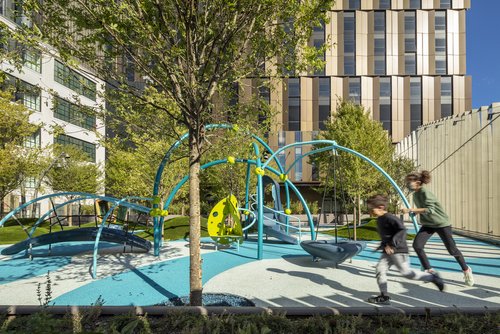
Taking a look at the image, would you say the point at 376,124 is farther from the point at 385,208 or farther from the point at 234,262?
the point at 385,208

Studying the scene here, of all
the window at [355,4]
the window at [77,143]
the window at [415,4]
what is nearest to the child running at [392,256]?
the window at [77,143]

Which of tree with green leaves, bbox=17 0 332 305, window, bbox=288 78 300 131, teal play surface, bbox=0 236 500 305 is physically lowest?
teal play surface, bbox=0 236 500 305

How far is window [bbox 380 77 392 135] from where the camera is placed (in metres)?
38.4

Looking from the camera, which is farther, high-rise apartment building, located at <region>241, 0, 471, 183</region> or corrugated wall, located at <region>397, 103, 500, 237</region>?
high-rise apartment building, located at <region>241, 0, 471, 183</region>

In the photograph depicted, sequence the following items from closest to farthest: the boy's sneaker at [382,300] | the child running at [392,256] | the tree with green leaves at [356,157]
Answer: the child running at [392,256] < the boy's sneaker at [382,300] < the tree with green leaves at [356,157]

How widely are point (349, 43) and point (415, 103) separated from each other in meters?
9.37

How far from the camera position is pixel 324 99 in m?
39.0

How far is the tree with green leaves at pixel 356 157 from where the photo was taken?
16639 millimetres

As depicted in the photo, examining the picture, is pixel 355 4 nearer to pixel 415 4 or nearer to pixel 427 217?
pixel 415 4

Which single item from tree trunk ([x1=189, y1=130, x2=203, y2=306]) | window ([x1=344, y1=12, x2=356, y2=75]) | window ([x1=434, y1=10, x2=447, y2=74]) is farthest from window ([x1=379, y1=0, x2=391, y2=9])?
tree trunk ([x1=189, y1=130, x2=203, y2=306])

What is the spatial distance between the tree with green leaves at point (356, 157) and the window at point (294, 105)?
41.7ft

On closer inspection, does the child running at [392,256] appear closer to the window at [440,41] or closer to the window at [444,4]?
the window at [440,41]

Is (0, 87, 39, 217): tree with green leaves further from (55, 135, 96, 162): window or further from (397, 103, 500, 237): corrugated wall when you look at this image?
(397, 103, 500, 237): corrugated wall

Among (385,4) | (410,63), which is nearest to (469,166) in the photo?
(410,63)
